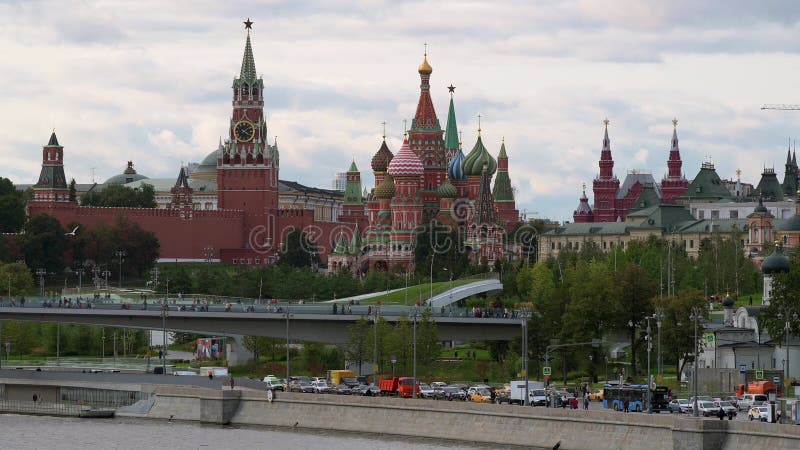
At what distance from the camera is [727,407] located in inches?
3211

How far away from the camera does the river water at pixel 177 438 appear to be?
267 feet

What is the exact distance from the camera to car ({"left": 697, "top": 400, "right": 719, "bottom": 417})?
3145 inches

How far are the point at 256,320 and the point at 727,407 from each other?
42.1m

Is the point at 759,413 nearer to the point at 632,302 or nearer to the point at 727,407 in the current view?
the point at 727,407

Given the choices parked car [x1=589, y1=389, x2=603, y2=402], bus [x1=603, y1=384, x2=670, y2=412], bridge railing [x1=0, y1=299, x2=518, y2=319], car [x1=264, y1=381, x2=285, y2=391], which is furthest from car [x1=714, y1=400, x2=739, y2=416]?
bridge railing [x1=0, y1=299, x2=518, y2=319]

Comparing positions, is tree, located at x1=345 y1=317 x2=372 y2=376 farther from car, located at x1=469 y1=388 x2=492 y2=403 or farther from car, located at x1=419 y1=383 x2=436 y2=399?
car, located at x1=469 y1=388 x2=492 y2=403

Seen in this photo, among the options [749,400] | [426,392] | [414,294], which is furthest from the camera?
[414,294]

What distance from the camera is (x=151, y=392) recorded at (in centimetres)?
9650

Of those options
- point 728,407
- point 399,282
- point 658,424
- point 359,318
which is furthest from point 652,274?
point 658,424

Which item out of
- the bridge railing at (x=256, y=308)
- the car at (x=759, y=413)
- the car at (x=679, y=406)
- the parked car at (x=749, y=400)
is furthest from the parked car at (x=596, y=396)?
the bridge railing at (x=256, y=308)

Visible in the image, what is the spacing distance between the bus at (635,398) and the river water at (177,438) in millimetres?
8857

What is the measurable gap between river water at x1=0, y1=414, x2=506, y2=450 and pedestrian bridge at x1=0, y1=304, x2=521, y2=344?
22110mm

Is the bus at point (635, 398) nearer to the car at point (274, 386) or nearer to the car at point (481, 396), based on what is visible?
the car at point (481, 396)

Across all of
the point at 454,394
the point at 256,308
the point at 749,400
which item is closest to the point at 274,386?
the point at 454,394
